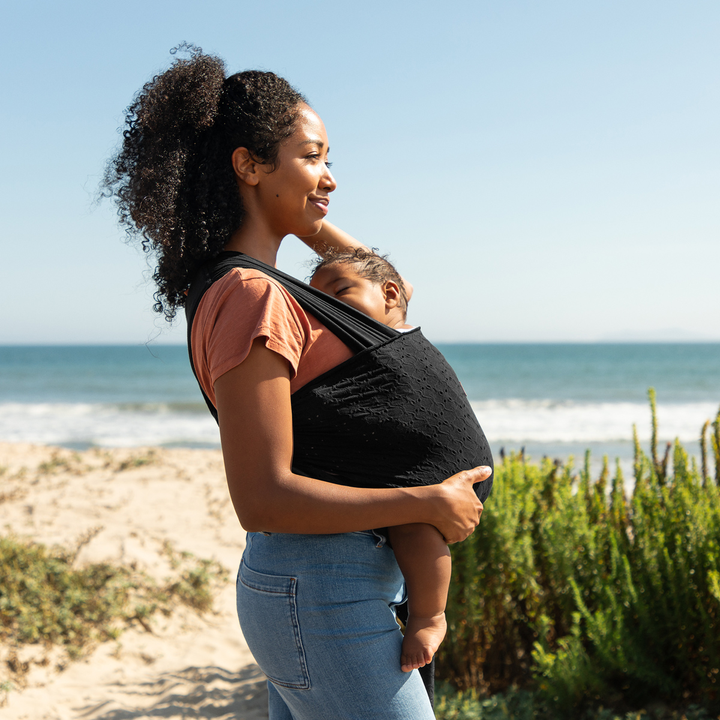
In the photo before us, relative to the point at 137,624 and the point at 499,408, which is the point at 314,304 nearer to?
the point at 137,624

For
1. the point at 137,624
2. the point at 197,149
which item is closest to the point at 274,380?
the point at 197,149

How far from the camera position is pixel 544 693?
2764 millimetres

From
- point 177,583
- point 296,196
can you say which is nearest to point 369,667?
point 296,196

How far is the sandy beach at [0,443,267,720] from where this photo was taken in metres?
3.32

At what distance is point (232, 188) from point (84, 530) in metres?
5.11

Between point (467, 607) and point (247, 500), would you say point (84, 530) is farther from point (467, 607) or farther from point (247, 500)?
point (247, 500)

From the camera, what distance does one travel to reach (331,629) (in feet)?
3.88

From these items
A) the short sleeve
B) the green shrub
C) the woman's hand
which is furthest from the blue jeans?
the green shrub

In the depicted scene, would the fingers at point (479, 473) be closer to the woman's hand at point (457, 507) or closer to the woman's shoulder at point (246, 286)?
the woman's hand at point (457, 507)

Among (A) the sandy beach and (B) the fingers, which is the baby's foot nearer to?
(B) the fingers

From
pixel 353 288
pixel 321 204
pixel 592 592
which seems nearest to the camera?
pixel 321 204

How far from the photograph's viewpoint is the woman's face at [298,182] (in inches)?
55.7

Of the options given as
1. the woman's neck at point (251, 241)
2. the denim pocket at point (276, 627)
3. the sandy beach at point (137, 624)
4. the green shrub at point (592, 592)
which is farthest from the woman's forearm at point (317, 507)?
the sandy beach at point (137, 624)

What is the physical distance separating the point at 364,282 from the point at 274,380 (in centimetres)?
83
